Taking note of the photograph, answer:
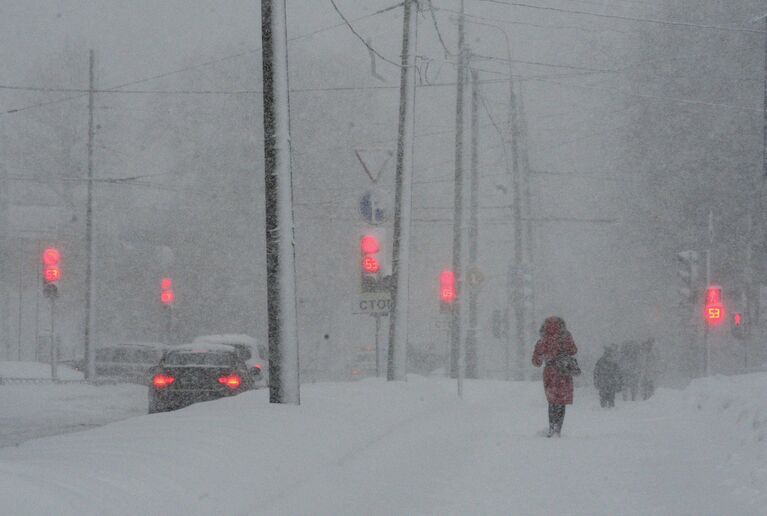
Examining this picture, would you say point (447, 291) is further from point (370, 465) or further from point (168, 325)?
point (370, 465)

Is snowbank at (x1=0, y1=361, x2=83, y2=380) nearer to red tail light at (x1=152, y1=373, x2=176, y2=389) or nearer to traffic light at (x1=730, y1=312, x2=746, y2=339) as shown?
red tail light at (x1=152, y1=373, x2=176, y2=389)

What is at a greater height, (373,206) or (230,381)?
(373,206)

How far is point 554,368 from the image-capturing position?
14.7 m

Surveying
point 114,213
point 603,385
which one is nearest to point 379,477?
point 603,385

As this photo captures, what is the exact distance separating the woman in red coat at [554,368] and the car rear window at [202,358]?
656 cm

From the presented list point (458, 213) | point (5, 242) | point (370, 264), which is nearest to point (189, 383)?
point (370, 264)

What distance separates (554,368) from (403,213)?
753 cm

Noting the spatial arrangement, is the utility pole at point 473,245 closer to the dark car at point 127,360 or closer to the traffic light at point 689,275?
the traffic light at point 689,275

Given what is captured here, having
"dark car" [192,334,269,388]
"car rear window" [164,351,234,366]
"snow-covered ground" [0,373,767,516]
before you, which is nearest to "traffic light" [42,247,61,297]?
"dark car" [192,334,269,388]

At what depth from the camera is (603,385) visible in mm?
24328

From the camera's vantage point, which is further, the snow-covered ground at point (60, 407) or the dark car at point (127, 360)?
the dark car at point (127, 360)

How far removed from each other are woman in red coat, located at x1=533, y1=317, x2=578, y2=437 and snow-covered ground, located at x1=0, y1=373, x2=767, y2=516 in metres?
0.38

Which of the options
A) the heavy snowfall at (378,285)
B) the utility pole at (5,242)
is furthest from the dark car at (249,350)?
the utility pole at (5,242)

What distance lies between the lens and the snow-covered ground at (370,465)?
22.5ft
